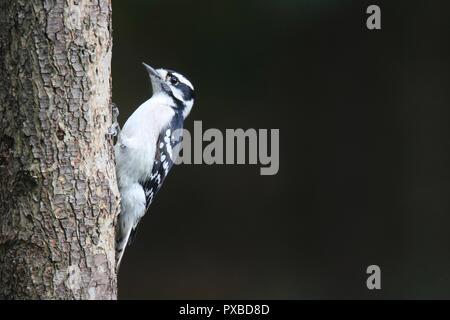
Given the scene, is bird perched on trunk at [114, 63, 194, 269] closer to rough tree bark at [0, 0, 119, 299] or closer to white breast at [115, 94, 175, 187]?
white breast at [115, 94, 175, 187]

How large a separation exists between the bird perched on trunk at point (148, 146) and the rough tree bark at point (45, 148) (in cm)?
60

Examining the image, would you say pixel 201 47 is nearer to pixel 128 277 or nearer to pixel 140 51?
pixel 140 51

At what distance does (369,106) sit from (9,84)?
3515mm

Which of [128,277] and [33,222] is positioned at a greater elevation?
[33,222]

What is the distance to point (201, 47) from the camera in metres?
6.00

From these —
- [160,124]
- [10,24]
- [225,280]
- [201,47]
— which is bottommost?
[225,280]

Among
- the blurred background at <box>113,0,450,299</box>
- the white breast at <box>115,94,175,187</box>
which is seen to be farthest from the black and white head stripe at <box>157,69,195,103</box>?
the blurred background at <box>113,0,450,299</box>

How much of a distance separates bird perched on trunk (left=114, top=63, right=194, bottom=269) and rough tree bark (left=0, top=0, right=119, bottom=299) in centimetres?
60

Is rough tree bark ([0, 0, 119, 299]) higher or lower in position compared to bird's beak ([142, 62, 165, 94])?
lower

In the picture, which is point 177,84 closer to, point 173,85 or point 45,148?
point 173,85

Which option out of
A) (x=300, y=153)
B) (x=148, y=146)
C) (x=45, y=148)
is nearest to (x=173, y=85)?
(x=148, y=146)

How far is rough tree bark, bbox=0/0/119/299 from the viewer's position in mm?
3062

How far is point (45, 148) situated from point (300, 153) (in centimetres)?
330

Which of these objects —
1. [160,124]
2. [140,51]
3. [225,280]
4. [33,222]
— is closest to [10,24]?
[33,222]
